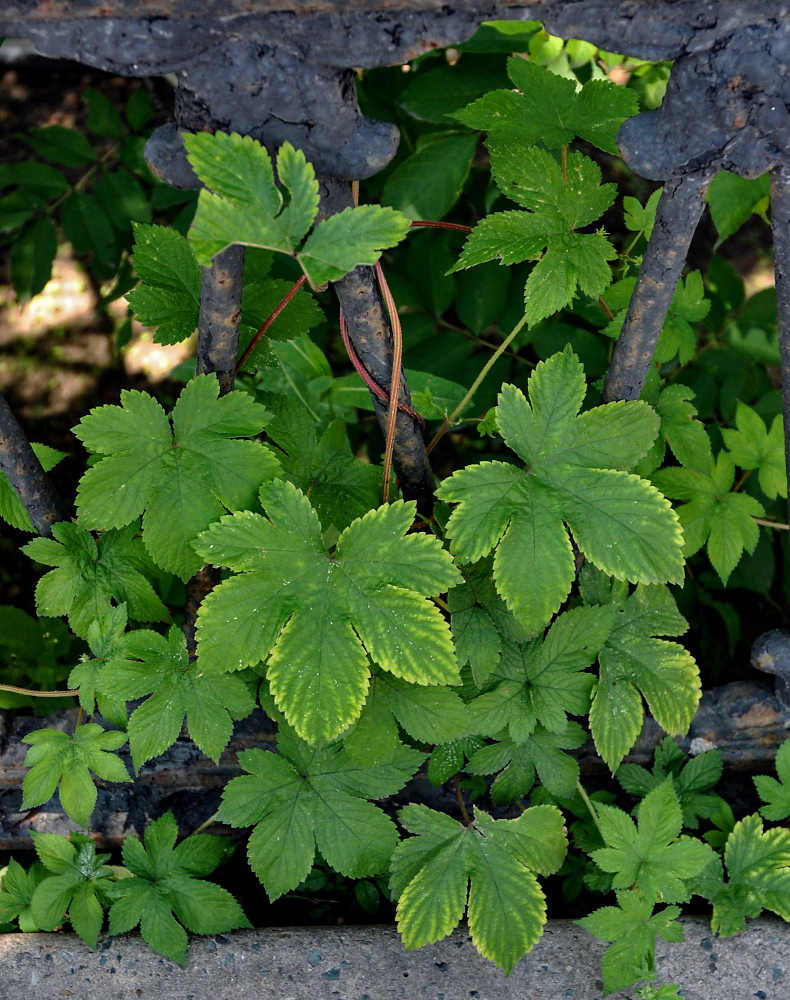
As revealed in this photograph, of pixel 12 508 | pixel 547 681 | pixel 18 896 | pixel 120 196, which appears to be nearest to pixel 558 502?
pixel 547 681

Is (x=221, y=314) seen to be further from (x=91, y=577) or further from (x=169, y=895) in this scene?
(x=169, y=895)

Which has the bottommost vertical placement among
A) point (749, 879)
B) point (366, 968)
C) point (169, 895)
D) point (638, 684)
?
point (749, 879)

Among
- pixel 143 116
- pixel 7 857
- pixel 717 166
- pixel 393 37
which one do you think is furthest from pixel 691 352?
pixel 7 857

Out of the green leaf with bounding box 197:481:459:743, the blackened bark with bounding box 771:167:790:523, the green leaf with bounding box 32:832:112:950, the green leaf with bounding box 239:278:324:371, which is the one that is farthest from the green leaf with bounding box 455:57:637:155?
the green leaf with bounding box 32:832:112:950

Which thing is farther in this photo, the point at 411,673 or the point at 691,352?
the point at 691,352

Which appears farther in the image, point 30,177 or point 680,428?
point 30,177

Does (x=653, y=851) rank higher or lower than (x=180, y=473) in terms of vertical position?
lower

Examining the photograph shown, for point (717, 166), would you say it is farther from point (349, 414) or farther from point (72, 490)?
point (72, 490)
